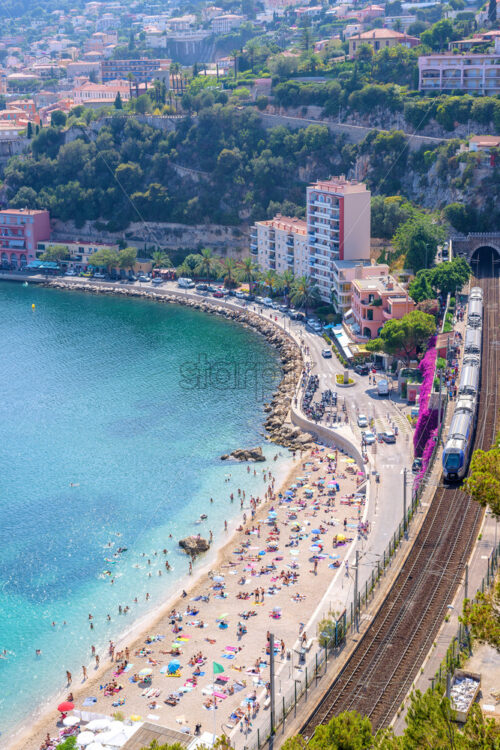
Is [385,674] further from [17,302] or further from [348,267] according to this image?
[17,302]

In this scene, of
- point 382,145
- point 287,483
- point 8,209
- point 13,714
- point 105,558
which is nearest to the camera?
point 13,714

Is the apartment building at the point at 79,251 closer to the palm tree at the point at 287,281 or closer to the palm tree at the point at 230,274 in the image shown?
the palm tree at the point at 230,274

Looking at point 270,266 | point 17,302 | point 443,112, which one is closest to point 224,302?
point 270,266

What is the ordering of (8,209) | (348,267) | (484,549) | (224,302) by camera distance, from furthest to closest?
(8,209)
(224,302)
(348,267)
(484,549)

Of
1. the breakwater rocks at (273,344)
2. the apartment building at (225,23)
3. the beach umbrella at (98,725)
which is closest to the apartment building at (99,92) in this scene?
the breakwater rocks at (273,344)

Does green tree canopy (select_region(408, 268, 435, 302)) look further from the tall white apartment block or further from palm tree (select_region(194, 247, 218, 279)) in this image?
palm tree (select_region(194, 247, 218, 279))

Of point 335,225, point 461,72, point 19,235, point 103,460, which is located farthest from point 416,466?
point 19,235

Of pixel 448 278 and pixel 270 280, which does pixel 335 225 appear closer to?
pixel 270 280

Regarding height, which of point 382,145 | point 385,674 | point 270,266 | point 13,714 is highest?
point 382,145

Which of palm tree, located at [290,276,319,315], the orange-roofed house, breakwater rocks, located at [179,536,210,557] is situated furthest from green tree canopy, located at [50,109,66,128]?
breakwater rocks, located at [179,536,210,557]
